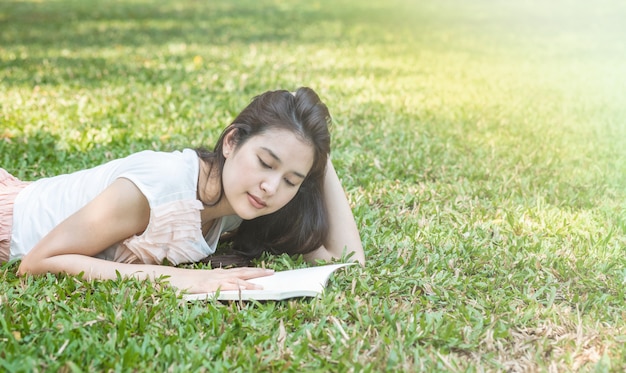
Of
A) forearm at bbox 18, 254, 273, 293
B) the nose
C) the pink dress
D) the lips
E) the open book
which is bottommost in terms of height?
the open book

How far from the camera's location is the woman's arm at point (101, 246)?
320 centimetres

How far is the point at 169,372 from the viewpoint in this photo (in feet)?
8.22

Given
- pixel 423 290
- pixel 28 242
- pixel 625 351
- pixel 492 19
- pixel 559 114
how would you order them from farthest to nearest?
1. pixel 492 19
2. pixel 559 114
3. pixel 28 242
4. pixel 423 290
5. pixel 625 351

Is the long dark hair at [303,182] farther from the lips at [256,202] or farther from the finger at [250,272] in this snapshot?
the finger at [250,272]

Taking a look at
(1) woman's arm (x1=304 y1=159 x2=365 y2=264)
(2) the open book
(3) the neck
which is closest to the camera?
(2) the open book

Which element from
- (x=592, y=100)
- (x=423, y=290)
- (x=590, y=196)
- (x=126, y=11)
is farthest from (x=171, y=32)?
(x=423, y=290)

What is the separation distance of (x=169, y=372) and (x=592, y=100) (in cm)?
651

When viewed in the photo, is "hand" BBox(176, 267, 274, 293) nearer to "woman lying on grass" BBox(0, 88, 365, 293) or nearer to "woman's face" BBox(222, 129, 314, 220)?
"woman lying on grass" BBox(0, 88, 365, 293)

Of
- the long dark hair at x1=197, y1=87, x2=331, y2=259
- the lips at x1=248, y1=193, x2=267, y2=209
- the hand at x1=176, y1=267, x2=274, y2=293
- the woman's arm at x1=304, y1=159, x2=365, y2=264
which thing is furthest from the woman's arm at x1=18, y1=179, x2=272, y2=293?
the woman's arm at x1=304, y1=159, x2=365, y2=264

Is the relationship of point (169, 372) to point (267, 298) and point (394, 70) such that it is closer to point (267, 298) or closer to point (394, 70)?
point (267, 298)

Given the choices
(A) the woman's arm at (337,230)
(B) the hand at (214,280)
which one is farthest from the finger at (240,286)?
(A) the woman's arm at (337,230)

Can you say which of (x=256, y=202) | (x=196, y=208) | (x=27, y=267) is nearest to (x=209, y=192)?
(x=196, y=208)

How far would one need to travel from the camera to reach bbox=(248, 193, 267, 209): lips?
10.8 ft

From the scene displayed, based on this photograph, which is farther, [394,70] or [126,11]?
[126,11]
